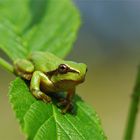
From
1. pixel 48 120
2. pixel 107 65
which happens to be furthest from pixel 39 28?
pixel 107 65

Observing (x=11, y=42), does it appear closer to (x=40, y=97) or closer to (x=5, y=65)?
(x=5, y=65)

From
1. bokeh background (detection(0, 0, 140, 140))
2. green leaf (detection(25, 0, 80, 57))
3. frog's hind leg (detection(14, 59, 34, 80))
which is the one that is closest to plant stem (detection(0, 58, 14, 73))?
frog's hind leg (detection(14, 59, 34, 80))

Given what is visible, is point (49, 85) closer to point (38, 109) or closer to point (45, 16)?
point (38, 109)

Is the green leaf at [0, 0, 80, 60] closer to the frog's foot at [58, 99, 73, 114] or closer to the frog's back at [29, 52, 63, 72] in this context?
the frog's back at [29, 52, 63, 72]

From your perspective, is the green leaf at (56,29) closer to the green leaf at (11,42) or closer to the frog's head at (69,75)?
the green leaf at (11,42)

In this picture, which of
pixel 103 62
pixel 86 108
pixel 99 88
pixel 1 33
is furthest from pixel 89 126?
pixel 103 62

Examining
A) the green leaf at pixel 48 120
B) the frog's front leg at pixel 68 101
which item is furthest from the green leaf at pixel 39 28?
the green leaf at pixel 48 120
